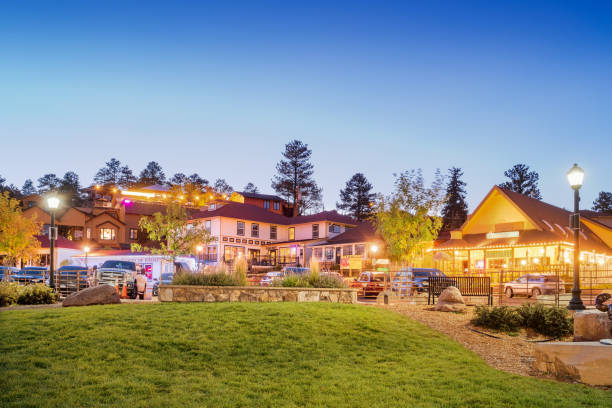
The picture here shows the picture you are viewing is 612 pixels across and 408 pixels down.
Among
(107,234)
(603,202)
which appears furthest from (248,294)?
(603,202)

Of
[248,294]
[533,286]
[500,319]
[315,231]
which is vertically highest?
[315,231]

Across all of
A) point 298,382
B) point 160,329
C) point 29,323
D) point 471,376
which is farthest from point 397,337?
point 29,323

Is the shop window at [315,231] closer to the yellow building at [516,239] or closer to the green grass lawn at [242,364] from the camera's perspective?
the yellow building at [516,239]

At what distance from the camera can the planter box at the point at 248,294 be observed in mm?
14859

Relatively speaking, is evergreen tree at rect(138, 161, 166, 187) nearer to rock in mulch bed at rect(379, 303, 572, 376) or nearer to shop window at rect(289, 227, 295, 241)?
shop window at rect(289, 227, 295, 241)

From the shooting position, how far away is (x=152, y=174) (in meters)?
121

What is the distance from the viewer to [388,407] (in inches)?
285

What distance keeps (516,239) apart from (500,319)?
25.3 m

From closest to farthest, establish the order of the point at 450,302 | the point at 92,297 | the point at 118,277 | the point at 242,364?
the point at 242,364 → the point at 92,297 → the point at 450,302 → the point at 118,277

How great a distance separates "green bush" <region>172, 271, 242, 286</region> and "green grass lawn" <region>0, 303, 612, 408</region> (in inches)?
109

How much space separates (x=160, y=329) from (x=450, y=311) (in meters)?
9.85

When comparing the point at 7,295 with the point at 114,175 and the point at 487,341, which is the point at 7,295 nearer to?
the point at 487,341

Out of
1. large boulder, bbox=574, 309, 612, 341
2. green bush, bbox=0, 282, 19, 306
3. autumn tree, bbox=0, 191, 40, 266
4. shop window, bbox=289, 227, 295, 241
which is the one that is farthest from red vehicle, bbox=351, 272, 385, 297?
shop window, bbox=289, 227, 295, 241

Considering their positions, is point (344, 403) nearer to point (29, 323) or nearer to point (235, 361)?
point (235, 361)
